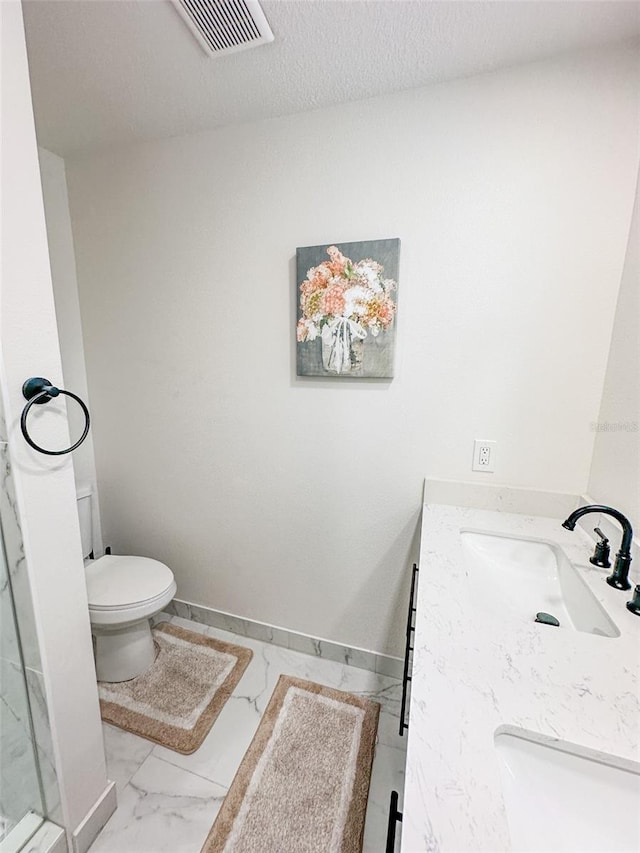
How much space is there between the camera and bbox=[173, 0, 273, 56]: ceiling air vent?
0.98 m

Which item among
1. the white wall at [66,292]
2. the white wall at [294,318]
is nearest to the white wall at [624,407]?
the white wall at [294,318]

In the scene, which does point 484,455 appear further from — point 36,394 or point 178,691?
point 178,691

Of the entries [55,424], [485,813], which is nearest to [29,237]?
[55,424]

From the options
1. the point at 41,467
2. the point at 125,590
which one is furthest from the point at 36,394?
the point at 125,590

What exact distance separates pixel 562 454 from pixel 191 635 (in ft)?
6.35

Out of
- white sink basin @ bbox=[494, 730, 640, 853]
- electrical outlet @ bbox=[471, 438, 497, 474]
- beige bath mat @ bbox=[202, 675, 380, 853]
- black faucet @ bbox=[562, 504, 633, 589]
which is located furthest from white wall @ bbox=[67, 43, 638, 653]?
white sink basin @ bbox=[494, 730, 640, 853]

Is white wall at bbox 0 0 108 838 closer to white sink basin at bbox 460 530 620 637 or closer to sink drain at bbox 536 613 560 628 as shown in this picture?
white sink basin at bbox 460 530 620 637

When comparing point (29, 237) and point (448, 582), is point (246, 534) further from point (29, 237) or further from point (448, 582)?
point (29, 237)

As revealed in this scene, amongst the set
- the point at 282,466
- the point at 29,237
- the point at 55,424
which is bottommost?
the point at 282,466

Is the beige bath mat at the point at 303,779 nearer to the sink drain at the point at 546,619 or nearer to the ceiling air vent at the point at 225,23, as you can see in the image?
the sink drain at the point at 546,619

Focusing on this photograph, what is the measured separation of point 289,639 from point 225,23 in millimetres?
2353

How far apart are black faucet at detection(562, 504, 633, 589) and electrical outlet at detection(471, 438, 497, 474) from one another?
44cm

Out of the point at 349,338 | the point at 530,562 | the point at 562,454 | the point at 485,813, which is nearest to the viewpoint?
the point at 485,813

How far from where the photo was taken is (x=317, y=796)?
1213 mm
